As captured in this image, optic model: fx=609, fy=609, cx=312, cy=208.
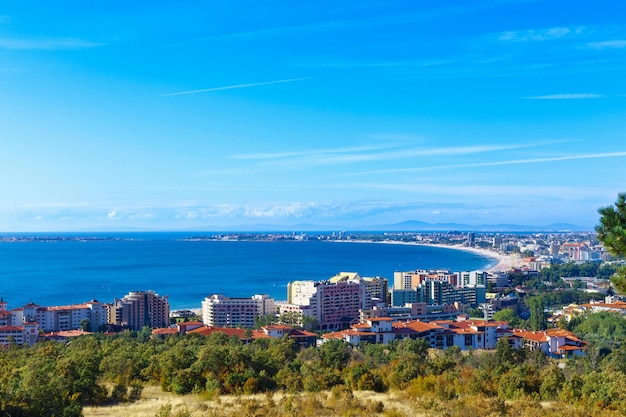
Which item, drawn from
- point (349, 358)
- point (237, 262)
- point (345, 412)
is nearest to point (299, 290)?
point (349, 358)

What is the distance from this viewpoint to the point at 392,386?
33.1 feet

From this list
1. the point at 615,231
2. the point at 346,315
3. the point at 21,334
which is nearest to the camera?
the point at 615,231

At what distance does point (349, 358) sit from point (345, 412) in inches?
290

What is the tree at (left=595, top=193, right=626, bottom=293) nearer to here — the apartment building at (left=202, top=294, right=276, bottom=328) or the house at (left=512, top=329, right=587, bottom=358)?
the house at (left=512, top=329, right=587, bottom=358)

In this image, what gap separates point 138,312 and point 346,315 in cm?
1259

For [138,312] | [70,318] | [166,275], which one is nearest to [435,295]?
[138,312]

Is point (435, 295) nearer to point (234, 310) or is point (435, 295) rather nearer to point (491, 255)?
point (234, 310)

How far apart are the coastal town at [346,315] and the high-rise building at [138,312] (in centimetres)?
6

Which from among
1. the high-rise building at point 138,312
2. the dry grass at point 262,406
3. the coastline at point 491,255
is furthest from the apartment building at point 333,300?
the coastline at point 491,255

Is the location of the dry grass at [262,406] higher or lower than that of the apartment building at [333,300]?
higher

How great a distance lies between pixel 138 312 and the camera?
35.7 metres

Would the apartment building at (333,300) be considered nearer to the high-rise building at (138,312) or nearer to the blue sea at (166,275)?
the high-rise building at (138,312)

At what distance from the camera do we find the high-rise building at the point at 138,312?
117 feet

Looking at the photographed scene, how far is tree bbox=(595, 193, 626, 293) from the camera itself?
206 inches
